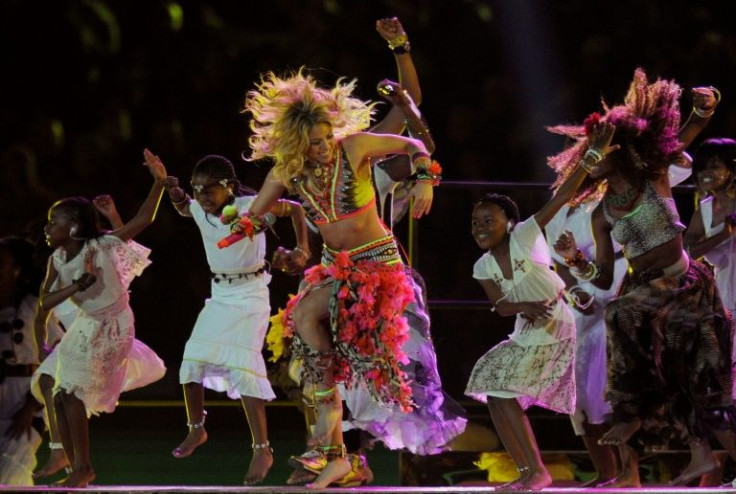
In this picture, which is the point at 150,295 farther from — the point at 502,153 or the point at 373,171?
the point at 373,171

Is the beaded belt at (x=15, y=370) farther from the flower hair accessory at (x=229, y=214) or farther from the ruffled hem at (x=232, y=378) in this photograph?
the flower hair accessory at (x=229, y=214)

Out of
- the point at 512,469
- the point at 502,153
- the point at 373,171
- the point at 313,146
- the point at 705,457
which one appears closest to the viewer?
the point at 313,146

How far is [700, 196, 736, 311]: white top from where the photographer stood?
5746 millimetres

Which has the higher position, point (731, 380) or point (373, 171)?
point (373, 171)

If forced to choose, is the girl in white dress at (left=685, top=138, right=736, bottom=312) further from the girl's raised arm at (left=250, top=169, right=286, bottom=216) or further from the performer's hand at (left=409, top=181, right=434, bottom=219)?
the girl's raised arm at (left=250, top=169, right=286, bottom=216)

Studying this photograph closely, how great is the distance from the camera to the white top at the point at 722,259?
575 centimetres

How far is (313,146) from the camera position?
4.75m

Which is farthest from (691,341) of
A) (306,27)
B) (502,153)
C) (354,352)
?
(306,27)

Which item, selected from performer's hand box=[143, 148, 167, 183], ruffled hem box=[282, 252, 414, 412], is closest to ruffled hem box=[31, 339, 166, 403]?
performer's hand box=[143, 148, 167, 183]

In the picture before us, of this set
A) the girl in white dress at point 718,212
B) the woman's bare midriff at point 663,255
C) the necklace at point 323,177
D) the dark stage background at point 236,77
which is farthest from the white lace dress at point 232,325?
the dark stage background at point 236,77

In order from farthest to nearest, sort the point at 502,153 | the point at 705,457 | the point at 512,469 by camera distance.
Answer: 1. the point at 502,153
2. the point at 512,469
3. the point at 705,457

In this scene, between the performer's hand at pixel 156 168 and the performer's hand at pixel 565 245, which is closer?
the performer's hand at pixel 565 245

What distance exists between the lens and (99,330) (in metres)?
5.98

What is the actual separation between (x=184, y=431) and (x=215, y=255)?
3.20 meters
